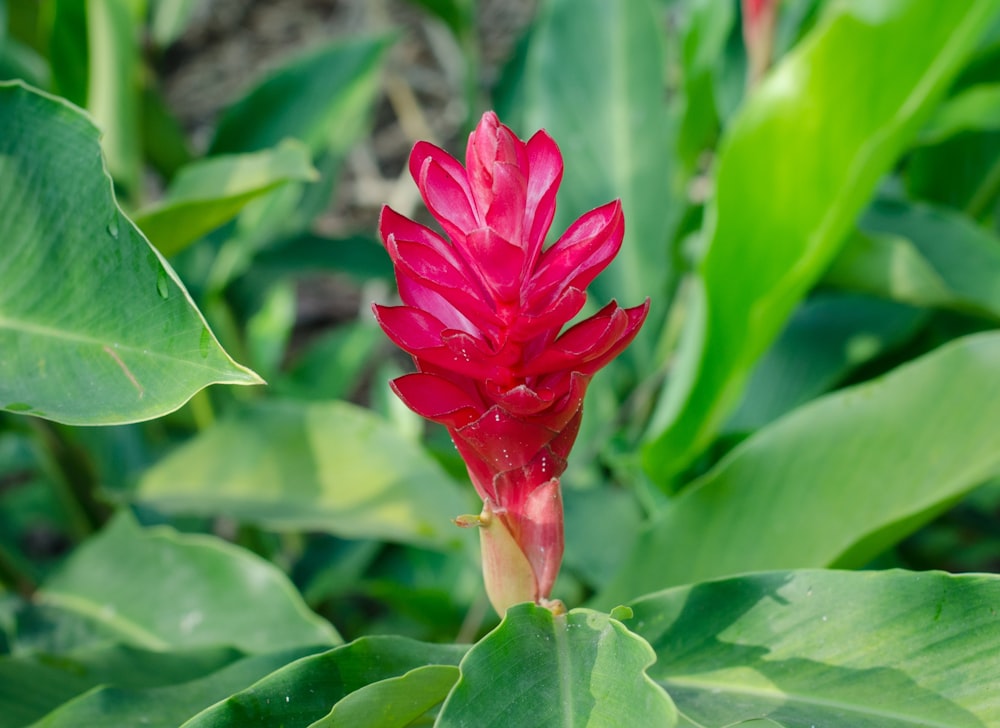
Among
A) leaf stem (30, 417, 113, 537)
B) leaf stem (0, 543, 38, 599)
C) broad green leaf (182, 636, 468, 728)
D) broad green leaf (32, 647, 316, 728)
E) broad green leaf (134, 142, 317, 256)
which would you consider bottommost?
leaf stem (0, 543, 38, 599)

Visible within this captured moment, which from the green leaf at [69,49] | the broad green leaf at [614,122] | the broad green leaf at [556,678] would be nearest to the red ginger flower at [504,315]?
the broad green leaf at [556,678]

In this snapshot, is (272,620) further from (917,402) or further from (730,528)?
(917,402)

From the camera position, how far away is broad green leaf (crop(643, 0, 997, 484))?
971 millimetres

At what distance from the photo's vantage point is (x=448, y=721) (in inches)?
20.0

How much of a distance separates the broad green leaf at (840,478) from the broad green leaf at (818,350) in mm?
377

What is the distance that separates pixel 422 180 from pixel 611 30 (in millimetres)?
924

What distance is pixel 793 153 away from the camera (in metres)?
0.98

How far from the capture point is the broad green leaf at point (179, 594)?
2.79 ft

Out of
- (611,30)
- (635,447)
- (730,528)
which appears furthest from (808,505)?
(611,30)

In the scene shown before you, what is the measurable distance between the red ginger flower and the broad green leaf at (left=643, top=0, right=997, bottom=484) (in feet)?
1.36

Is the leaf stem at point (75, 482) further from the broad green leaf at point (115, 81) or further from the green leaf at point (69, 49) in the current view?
the green leaf at point (69, 49)

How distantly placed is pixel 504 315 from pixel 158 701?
0.37m

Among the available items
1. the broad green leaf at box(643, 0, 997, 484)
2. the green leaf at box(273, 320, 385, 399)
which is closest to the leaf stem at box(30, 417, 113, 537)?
the green leaf at box(273, 320, 385, 399)

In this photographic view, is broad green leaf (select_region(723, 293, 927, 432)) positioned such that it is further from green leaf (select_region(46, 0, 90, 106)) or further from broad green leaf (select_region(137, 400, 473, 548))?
green leaf (select_region(46, 0, 90, 106))
